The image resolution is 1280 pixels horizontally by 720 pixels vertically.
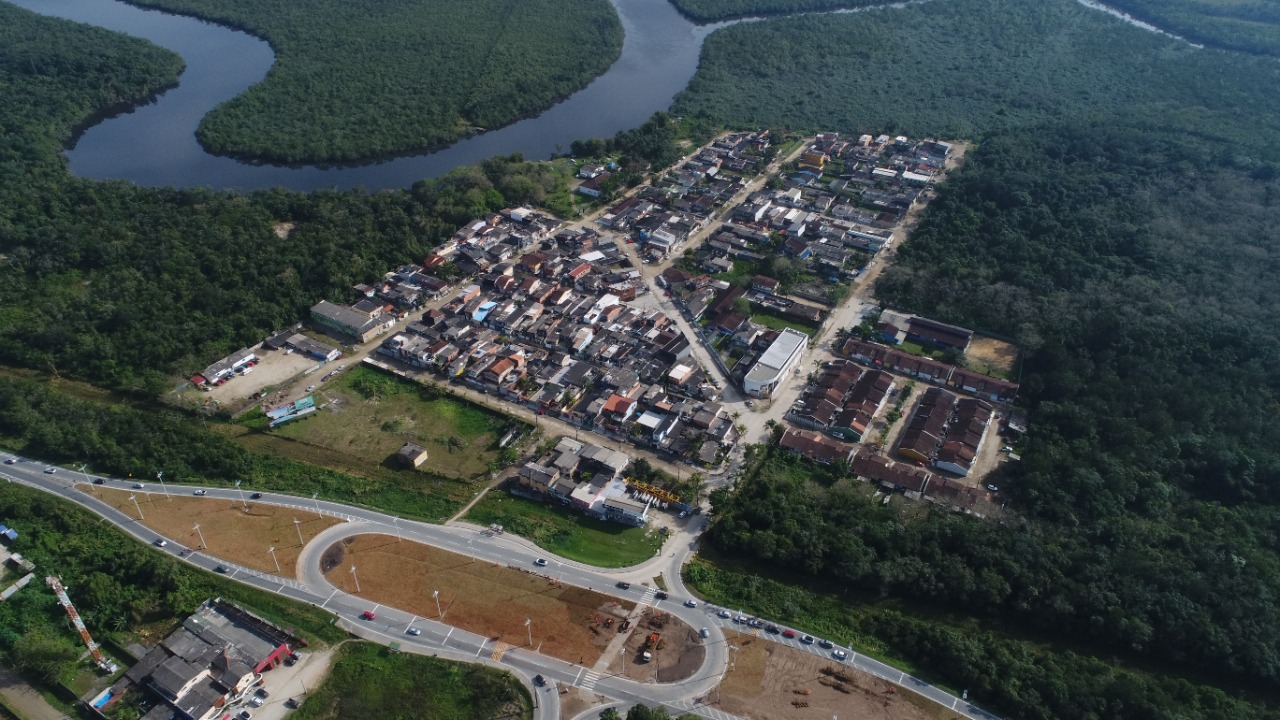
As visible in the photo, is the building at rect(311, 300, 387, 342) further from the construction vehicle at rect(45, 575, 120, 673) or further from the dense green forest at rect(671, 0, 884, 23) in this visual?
the dense green forest at rect(671, 0, 884, 23)

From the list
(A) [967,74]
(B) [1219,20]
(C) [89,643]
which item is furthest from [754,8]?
(C) [89,643]

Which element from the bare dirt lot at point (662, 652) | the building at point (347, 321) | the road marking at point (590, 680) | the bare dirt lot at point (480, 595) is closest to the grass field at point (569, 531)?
the bare dirt lot at point (480, 595)

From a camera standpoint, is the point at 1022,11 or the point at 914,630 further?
the point at 1022,11

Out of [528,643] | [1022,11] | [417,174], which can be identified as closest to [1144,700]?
[528,643]

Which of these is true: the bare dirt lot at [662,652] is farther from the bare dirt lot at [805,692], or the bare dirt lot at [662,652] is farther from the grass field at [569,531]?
the grass field at [569,531]

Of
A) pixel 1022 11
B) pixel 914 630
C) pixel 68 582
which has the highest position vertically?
pixel 1022 11

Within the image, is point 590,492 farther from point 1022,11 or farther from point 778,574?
point 1022,11

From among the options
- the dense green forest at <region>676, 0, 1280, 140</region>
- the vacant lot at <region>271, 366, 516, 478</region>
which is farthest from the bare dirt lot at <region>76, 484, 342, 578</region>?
the dense green forest at <region>676, 0, 1280, 140</region>

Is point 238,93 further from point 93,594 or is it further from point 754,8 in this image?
point 93,594
